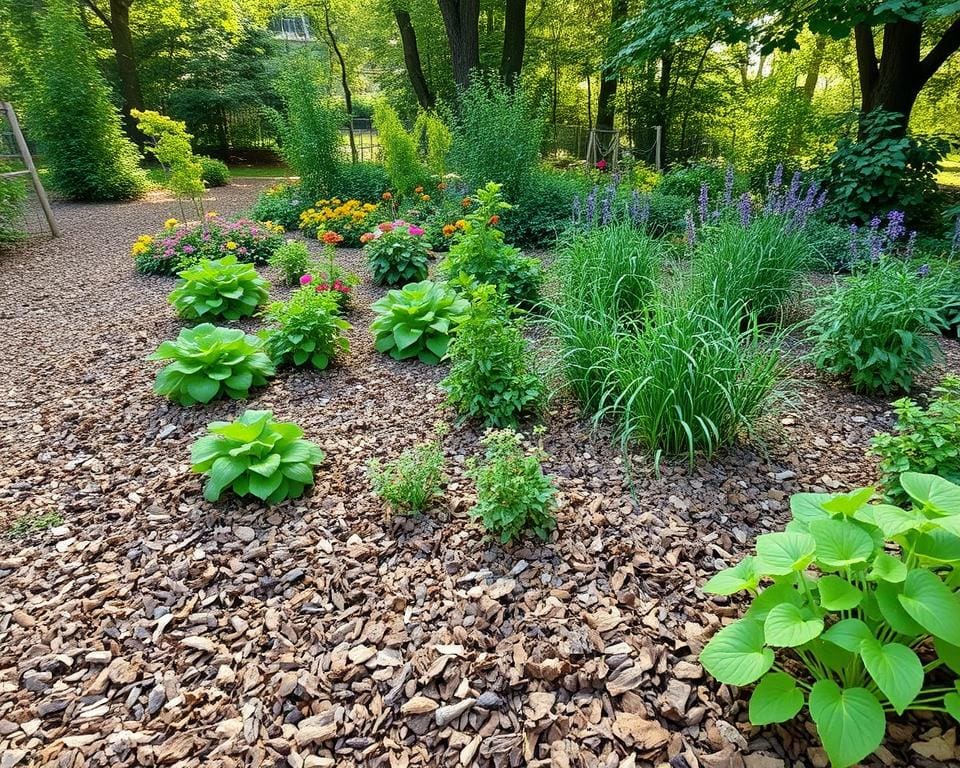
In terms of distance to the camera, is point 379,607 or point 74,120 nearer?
point 379,607

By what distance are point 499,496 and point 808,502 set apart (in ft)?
3.19

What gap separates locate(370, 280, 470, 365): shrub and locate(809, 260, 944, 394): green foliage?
2.16 meters

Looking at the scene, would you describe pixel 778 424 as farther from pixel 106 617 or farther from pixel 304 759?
pixel 106 617

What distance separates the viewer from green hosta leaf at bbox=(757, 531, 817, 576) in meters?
1.36

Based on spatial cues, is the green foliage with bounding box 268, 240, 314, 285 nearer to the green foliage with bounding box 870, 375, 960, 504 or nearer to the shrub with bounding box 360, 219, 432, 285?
the shrub with bounding box 360, 219, 432, 285

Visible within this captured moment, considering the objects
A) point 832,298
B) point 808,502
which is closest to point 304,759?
point 808,502

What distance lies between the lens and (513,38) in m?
10.6

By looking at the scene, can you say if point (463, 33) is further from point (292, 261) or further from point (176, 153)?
point (292, 261)

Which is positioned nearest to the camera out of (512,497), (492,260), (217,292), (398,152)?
(512,497)

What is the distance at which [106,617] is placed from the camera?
5.90ft

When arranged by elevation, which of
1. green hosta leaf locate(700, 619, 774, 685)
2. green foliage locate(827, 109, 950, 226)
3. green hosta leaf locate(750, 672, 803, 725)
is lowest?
green hosta leaf locate(750, 672, 803, 725)

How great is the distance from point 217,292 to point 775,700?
14.5ft

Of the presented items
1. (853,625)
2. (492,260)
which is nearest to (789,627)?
(853,625)

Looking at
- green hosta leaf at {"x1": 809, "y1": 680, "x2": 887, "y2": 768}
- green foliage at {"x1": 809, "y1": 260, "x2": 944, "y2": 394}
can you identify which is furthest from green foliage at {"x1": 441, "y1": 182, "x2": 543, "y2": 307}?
green hosta leaf at {"x1": 809, "y1": 680, "x2": 887, "y2": 768}
